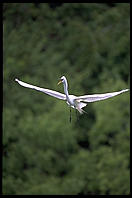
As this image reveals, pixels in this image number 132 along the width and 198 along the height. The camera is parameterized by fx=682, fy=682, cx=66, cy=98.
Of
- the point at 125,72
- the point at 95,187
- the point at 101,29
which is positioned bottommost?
the point at 95,187

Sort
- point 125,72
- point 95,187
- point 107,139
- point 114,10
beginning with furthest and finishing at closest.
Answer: point 114,10, point 125,72, point 107,139, point 95,187

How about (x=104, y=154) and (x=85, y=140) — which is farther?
(x=85, y=140)

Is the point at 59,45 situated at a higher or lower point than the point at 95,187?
higher

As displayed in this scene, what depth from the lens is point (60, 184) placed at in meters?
23.3

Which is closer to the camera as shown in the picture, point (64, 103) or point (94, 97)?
point (94, 97)

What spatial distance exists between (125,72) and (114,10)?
435 cm

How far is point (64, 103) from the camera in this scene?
24.5 metres

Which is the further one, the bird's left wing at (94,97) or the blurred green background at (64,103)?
the blurred green background at (64,103)

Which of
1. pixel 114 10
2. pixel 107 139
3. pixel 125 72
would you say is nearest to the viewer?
pixel 107 139

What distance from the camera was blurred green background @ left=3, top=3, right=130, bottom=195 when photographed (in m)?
23.3

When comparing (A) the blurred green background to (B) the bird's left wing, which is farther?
(A) the blurred green background

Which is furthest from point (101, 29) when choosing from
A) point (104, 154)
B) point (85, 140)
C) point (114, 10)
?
point (104, 154)

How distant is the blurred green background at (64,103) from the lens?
76.4 feet

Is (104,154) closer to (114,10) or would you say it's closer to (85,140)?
(85,140)
